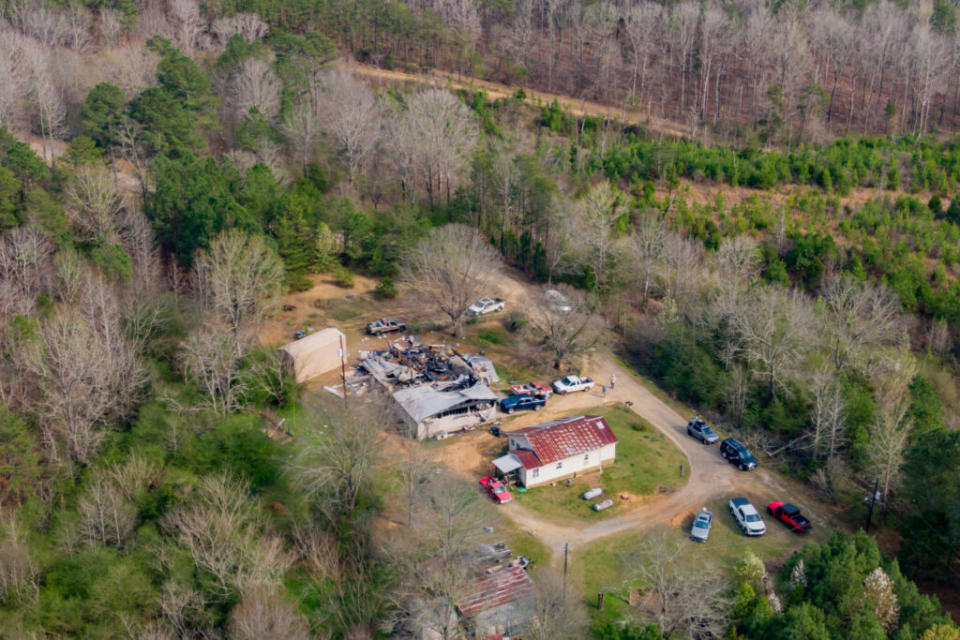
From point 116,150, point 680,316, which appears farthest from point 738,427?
point 116,150

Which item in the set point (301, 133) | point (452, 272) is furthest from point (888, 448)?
point (301, 133)

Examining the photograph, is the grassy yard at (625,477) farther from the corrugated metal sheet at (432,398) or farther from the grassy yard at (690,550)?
the corrugated metal sheet at (432,398)

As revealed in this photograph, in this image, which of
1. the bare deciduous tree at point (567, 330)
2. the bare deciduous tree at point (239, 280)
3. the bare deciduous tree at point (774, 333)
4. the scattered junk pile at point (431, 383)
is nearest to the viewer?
the scattered junk pile at point (431, 383)

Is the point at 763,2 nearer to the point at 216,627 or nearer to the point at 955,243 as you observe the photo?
the point at 955,243

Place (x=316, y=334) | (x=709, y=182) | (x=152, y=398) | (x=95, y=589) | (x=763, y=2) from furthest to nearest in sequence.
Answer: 1. (x=763, y=2)
2. (x=709, y=182)
3. (x=316, y=334)
4. (x=152, y=398)
5. (x=95, y=589)

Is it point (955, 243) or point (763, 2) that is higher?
point (763, 2)

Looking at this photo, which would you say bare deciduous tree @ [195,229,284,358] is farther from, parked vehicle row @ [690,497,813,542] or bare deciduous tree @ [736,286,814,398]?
bare deciduous tree @ [736,286,814,398]

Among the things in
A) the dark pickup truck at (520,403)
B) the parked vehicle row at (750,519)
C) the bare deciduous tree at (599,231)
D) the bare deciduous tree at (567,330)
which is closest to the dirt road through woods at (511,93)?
the bare deciduous tree at (599,231)
